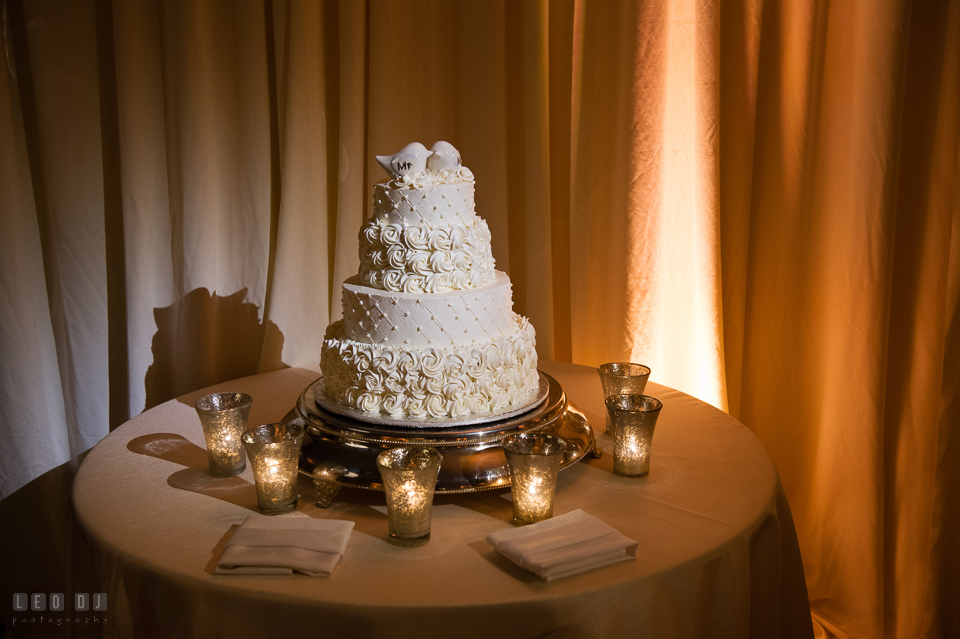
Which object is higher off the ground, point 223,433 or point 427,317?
point 427,317

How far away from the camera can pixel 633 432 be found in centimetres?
191

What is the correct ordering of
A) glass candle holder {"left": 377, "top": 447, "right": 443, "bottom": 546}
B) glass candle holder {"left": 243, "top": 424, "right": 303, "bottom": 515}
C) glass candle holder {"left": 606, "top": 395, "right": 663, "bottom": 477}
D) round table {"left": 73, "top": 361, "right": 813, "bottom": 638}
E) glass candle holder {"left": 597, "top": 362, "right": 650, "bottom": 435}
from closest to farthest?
round table {"left": 73, "top": 361, "right": 813, "bottom": 638} → glass candle holder {"left": 377, "top": 447, "right": 443, "bottom": 546} → glass candle holder {"left": 243, "top": 424, "right": 303, "bottom": 515} → glass candle holder {"left": 606, "top": 395, "right": 663, "bottom": 477} → glass candle holder {"left": 597, "top": 362, "right": 650, "bottom": 435}

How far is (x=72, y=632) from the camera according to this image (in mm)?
1999

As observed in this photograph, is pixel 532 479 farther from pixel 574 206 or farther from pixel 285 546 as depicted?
pixel 574 206

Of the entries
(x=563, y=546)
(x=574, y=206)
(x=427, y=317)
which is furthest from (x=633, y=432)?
(x=574, y=206)

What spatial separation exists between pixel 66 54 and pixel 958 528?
3321mm

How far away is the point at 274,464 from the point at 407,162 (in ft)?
2.83

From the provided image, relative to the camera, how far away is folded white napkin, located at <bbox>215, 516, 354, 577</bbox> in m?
1.47

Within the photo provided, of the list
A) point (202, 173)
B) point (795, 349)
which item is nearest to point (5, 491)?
point (202, 173)

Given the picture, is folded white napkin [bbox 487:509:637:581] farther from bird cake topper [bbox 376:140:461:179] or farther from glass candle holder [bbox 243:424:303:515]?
bird cake topper [bbox 376:140:461:179]

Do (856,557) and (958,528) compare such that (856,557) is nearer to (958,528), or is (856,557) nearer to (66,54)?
(958,528)

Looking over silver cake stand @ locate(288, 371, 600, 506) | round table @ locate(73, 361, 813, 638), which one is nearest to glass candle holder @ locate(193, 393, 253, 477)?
round table @ locate(73, 361, 813, 638)

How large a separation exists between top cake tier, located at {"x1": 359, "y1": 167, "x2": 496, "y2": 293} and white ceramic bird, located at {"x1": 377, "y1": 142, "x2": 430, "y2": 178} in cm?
2

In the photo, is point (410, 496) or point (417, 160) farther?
point (417, 160)
